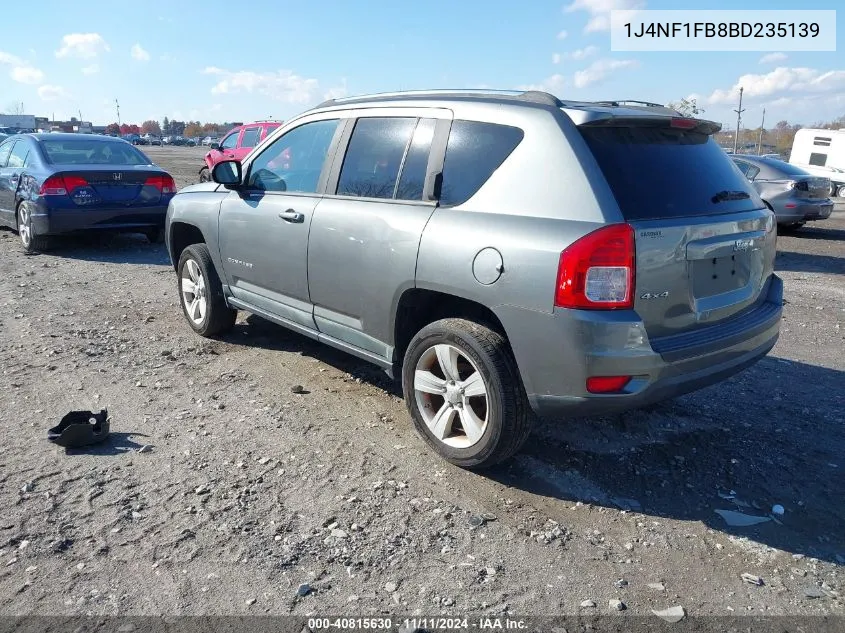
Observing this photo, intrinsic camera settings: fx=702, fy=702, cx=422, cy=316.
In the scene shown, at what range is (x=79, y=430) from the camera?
392 cm

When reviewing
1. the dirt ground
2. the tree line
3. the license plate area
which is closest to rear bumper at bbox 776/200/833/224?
the dirt ground

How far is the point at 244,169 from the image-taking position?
5312mm

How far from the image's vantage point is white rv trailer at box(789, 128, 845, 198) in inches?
962

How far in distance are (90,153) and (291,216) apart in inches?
266

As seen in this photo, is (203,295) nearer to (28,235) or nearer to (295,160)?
(295,160)

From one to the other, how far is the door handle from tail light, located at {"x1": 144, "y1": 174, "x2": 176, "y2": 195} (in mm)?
5669

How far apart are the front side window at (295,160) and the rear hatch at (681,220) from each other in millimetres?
1975

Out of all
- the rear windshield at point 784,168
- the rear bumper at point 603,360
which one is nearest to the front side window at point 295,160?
the rear bumper at point 603,360

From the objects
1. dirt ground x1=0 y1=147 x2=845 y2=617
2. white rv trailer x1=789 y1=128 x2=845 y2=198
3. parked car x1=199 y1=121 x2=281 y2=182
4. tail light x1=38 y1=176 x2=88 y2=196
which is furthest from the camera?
white rv trailer x1=789 y1=128 x2=845 y2=198

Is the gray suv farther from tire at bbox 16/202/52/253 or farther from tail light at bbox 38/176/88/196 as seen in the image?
tire at bbox 16/202/52/253

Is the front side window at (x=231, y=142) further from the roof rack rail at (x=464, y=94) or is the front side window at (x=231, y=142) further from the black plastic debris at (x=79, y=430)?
the black plastic debris at (x=79, y=430)

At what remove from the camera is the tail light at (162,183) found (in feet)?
31.8

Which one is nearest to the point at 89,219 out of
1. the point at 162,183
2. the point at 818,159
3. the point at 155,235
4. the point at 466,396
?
the point at 162,183

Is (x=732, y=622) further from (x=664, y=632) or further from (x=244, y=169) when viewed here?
(x=244, y=169)
